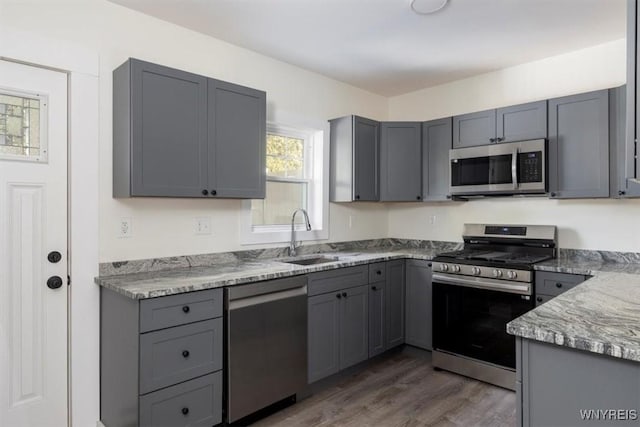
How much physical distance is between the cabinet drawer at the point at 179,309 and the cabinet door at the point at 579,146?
2.63m

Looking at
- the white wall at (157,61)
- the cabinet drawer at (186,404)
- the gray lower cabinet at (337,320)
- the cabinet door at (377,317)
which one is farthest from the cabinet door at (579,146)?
the cabinet drawer at (186,404)

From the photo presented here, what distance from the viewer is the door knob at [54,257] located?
2244 millimetres

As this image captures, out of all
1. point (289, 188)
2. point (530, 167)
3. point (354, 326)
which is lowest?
point (354, 326)

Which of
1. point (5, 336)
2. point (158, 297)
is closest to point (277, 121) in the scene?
point (158, 297)

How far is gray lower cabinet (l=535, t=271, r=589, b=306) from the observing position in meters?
2.71

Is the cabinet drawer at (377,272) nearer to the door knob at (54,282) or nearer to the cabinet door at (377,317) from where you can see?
the cabinet door at (377,317)

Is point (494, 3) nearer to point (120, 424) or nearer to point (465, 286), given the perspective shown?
point (465, 286)

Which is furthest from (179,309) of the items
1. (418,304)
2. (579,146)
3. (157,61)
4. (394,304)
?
(579,146)

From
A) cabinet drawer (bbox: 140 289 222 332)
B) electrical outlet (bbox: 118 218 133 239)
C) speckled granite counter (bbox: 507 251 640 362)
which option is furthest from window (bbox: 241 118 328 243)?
speckled granite counter (bbox: 507 251 640 362)

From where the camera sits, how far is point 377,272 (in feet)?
11.1

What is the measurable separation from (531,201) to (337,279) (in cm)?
187

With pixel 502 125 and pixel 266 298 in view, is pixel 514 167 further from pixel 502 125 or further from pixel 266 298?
pixel 266 298

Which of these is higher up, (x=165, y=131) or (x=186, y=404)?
(x=165, y=131)

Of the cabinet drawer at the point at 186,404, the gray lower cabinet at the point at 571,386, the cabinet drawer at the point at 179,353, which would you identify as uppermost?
the gray lower cabinet at the point at 571,386
